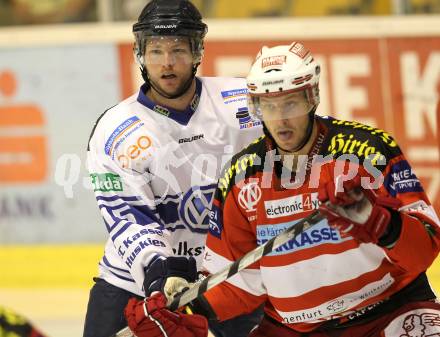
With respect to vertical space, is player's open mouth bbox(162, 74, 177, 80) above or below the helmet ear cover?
below

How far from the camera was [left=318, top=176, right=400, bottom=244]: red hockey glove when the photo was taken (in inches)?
144

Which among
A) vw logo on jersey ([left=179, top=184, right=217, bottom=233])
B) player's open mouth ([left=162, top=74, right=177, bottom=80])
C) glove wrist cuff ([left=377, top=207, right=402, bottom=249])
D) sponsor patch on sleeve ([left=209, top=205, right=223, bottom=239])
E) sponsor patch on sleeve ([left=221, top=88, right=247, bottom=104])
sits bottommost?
vw logo on jersey ([left=179, top=184, right=217, bottom=233])

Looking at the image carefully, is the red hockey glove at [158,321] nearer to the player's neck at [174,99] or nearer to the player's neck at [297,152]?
the player's neck at [297,152]

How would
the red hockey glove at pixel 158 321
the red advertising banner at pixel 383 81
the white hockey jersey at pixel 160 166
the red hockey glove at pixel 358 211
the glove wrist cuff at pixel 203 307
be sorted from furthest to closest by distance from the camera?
the red advertising banner at pixel 383 81, the white hockey jersey at pixel 160 166, the glove wrist cuff at pixel 203 307, the red hockey glove at pixel 158 321, the red hockey glove at pixel 358 211

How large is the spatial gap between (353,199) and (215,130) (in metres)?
1.35

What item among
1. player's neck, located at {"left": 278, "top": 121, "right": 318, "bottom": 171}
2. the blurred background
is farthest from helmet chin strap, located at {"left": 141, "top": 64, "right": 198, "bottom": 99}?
the blurred background

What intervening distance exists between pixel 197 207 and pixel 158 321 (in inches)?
A: 30.9

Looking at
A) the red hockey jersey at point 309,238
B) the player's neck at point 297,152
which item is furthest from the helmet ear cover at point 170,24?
the player's neck at point 297,152

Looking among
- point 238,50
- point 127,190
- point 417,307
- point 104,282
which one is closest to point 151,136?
point 127,190

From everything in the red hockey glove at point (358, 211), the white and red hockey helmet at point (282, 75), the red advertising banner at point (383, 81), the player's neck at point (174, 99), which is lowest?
the red advertising banner at point (383, 81)

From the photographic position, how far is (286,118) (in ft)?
13.3

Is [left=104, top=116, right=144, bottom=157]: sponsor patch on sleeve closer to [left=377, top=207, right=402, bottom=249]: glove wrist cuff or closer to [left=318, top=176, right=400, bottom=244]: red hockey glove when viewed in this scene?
[left=318, top=176, right=400, bottom=244]: red hockey glove

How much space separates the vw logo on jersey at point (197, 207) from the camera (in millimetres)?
4852

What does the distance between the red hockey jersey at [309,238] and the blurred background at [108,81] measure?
3.55 meters
